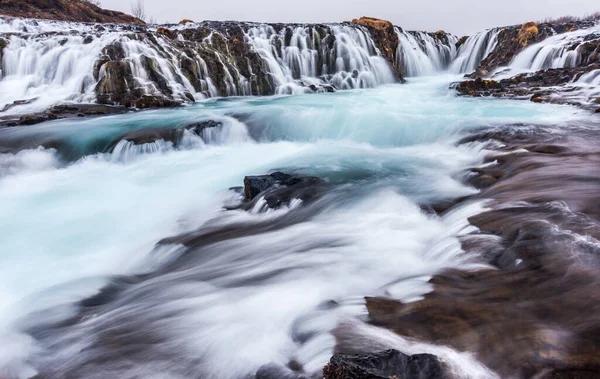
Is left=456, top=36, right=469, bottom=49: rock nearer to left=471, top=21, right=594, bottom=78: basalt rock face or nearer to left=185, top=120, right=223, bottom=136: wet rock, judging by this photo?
left=471, top=21, right=594, bottom=78: basalt rock face

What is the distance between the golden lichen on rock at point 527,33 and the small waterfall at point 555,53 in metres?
0.74

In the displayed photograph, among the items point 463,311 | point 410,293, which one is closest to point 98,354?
point 410,293

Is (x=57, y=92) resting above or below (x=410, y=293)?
above

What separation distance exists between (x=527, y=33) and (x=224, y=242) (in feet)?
74.9

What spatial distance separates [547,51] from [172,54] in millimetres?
17223

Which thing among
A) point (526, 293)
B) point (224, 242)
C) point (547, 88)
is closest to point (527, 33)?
point (547, 88)

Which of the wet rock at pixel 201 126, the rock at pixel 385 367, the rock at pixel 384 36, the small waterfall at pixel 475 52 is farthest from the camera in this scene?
the small waterfall at pixel 475 52

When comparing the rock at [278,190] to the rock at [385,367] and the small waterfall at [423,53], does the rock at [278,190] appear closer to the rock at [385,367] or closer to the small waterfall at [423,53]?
the rock at [385,367]

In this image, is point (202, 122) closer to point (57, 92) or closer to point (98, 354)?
point (57, 92)

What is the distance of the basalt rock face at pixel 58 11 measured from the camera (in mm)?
28372

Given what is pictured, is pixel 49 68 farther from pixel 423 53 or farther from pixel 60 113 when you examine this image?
pixel 423 53

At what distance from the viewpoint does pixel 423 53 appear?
79.5 ft

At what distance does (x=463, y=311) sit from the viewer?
257 centimetres

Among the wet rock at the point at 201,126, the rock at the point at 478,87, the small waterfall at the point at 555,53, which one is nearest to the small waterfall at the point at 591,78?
the rock at the point at 478,87
